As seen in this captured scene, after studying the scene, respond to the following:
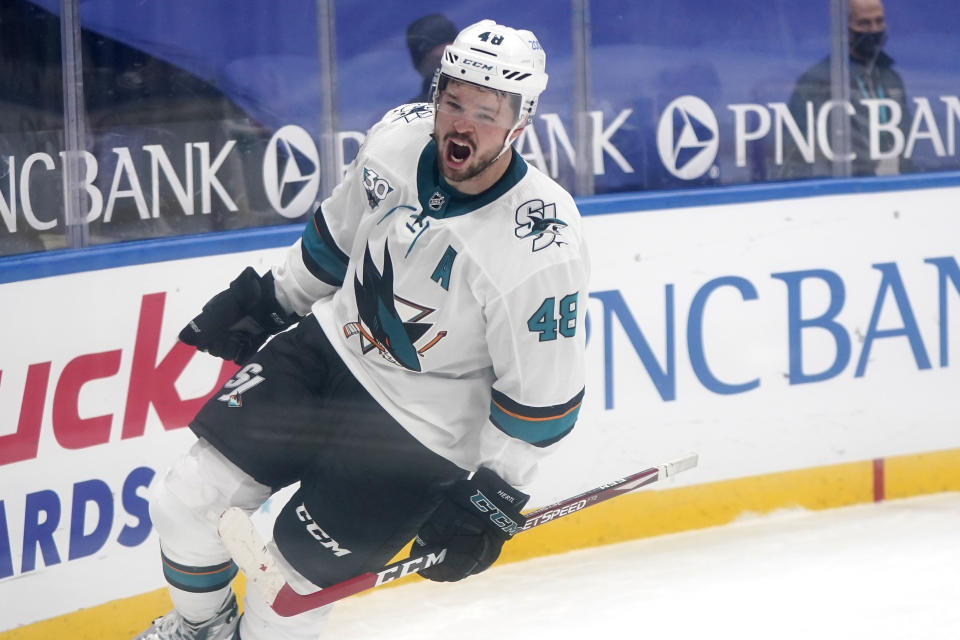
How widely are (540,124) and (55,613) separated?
5.90ft

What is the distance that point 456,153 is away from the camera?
212 cm

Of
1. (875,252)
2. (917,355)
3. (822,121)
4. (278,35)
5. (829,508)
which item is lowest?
(829,508)

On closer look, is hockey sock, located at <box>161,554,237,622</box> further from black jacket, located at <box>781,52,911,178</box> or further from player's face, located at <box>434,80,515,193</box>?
black jacket, located at <box>781,52,911,178</box>

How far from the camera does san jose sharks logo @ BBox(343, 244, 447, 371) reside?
7.28 feet

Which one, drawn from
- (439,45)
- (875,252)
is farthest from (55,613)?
(875,252)

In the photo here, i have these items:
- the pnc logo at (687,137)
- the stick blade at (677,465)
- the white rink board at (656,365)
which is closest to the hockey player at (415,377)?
the stick blade at (677,465)

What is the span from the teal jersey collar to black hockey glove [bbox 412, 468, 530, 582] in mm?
434

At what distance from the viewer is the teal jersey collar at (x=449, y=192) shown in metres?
2.16

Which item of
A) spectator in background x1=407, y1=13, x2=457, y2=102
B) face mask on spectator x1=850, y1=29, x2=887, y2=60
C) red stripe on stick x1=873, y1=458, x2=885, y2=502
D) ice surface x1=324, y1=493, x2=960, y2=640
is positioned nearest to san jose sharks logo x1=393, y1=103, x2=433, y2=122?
spectator in background x1=407, y1=13, x2=457, y2=102

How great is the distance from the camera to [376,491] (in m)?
2.26

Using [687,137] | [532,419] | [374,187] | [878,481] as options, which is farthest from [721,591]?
[374,187]

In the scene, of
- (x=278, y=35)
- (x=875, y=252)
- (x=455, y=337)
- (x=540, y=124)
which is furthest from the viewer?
(x=875, y=252)

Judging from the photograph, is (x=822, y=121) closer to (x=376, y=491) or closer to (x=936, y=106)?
(x=936, y=106)

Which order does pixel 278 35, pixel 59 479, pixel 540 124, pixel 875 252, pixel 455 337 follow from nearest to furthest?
pixel 455 337
pixel 59 479
pixel 278 35
pixel 540 124
pixel 875 252
